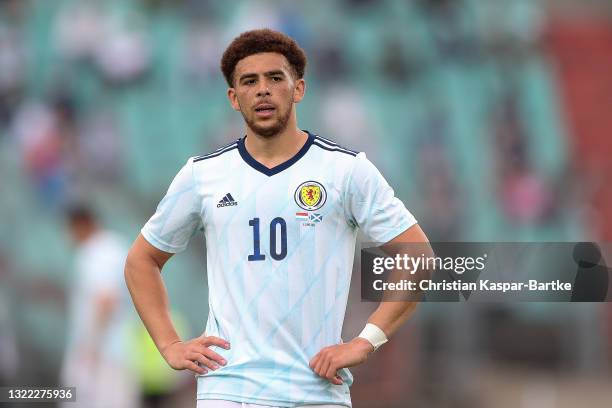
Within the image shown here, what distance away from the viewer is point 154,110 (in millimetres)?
14148

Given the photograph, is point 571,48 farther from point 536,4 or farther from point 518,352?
point 518,352

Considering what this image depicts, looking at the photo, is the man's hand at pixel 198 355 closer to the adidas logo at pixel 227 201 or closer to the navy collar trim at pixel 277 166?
the adidas logo at pixel 227 201

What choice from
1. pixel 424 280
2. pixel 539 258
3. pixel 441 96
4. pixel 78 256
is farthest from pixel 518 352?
pixel 424 280

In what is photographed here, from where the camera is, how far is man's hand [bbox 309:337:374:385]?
15.8ft

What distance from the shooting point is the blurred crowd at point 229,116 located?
12.6 m

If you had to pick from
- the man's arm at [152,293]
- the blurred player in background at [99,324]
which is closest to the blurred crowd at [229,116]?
the blurred player in background at [99,324]

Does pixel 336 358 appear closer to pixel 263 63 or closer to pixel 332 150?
pixel 332 150

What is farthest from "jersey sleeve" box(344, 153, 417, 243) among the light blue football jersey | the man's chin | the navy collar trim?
the man's chin

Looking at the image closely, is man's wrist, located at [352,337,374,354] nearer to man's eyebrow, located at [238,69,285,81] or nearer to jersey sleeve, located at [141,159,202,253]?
jersey sleeve, located at [141,159,202,253]

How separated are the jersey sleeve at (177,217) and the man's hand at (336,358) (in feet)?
2.72

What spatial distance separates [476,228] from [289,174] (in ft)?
28.8

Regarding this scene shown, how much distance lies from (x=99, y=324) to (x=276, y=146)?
20.2 ft

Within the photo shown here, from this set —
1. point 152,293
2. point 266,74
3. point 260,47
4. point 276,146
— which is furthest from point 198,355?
point 260,47

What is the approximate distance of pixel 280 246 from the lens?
490cm
